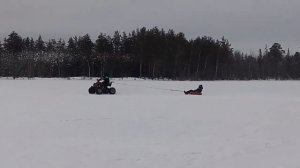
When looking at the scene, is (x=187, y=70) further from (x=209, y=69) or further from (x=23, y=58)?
(x=23, y=58)

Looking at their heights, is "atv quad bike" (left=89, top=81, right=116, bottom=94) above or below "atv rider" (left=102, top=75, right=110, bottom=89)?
below

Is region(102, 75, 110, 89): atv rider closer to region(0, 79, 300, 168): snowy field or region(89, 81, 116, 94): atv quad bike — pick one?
region(89, 81, 116, 94): atv quad bike

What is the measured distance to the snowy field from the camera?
10.5 metres

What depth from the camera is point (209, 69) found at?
3794 inches

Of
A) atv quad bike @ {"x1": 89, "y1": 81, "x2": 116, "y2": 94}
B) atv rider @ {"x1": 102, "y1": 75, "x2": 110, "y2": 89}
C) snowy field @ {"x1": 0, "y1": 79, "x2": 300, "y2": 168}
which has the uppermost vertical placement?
atv rider @ {"x1": 102, "y1": 75, "x2": 110, "y2": 89}

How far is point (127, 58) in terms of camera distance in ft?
295

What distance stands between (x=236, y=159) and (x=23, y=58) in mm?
90478

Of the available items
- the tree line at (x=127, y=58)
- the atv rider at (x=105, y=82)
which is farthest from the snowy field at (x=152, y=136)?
the tree line at (x=127, y=58)

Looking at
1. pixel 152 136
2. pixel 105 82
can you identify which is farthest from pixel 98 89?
pixel 152 136

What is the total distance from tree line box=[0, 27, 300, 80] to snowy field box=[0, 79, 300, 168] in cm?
5830

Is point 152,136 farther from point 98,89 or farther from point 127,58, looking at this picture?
point 127,58

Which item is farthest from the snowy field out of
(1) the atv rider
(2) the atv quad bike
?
(1) the atv rider

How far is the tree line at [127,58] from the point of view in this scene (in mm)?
82375

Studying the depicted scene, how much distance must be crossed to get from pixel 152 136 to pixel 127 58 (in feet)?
252
